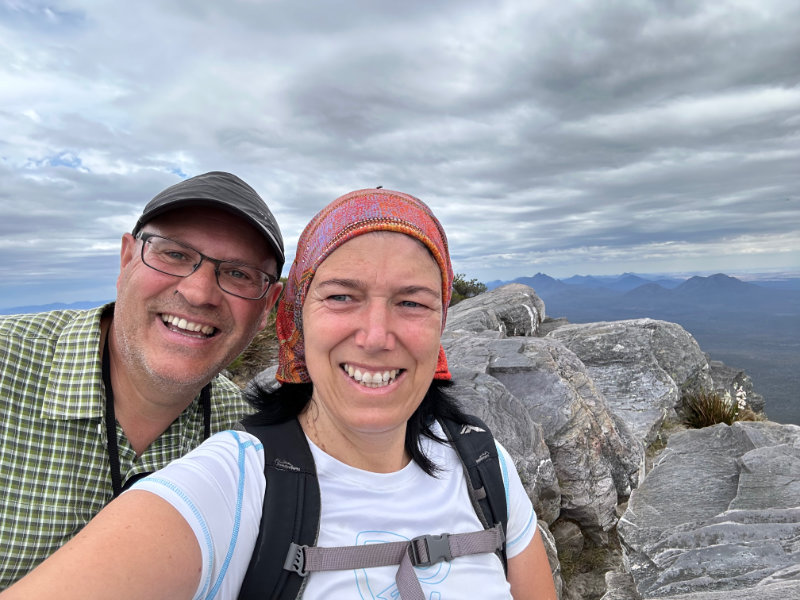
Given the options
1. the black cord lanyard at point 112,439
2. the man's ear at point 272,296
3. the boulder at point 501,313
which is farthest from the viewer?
the boulder at point 501,313

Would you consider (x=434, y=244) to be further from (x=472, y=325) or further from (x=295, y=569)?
(x=472, y=325)

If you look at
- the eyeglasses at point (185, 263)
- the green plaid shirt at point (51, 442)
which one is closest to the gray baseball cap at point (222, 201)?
the eyeglasses at point (185, 263)

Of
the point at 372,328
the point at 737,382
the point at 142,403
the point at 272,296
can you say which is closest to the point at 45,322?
the point at 142,403

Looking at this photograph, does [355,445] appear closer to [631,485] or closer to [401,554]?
[401,554]

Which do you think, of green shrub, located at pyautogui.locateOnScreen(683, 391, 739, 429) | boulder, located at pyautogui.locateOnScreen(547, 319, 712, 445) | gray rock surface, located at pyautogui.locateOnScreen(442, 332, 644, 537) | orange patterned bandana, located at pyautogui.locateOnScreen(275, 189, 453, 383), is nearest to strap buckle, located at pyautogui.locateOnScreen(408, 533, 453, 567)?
orange patterned bandana, located at pyautogui.locateOnScreen(275, 189, 453, 383)

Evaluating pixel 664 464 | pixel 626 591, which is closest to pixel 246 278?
pixel 626 591

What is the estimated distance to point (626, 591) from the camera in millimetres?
5629

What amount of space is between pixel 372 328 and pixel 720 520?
5.83 metres

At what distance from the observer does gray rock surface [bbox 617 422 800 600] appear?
5.00 metres

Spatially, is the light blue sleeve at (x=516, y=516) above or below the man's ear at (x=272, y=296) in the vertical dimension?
below

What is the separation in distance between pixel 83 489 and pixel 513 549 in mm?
2222

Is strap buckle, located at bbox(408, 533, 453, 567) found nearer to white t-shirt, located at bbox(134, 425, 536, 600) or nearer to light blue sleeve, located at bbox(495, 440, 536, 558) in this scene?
white t-shirt, located at bbox(134, 425, 536, 600)

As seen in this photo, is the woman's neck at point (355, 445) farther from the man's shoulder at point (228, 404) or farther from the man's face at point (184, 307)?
the man's shoulder at point (228, 404)

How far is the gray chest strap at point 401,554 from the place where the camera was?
184 centimetres
